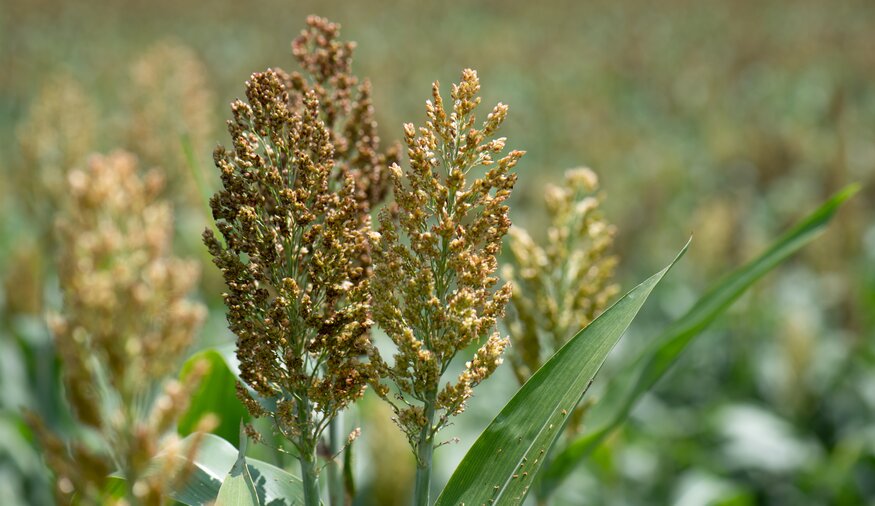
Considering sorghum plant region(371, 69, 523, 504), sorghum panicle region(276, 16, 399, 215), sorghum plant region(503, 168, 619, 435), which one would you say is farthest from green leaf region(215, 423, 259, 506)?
sorghum plant region(503, 168, 619, 435)

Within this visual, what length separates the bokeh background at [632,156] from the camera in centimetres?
502

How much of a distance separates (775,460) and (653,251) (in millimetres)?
2822

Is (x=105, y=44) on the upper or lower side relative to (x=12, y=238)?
upper

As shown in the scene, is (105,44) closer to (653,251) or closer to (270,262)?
(653,251)

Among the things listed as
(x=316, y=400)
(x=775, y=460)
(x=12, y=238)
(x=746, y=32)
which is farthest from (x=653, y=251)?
(x=746, y=32)

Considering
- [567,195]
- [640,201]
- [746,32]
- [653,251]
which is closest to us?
[567,195]

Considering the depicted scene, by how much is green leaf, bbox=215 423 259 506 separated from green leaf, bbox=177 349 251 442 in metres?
0.59

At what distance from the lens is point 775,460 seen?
20.0 ft

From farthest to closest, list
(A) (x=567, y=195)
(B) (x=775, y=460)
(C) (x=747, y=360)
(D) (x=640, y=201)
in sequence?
(D) (x=640, y=201), (C) (x=747, y=360), (B) (x=775, y=460), (A) (x=567, y=195)

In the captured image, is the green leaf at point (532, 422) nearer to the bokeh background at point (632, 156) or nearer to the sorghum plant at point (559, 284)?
the sorghum plant at point (559, 284)

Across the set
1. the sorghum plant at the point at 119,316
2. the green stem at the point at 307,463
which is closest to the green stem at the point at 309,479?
the green stem at the point at 307,463

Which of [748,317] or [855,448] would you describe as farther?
[748,317]

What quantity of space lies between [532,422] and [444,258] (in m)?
0.28

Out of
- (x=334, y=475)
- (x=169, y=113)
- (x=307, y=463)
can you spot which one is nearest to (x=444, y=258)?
(x=307, y=463)
